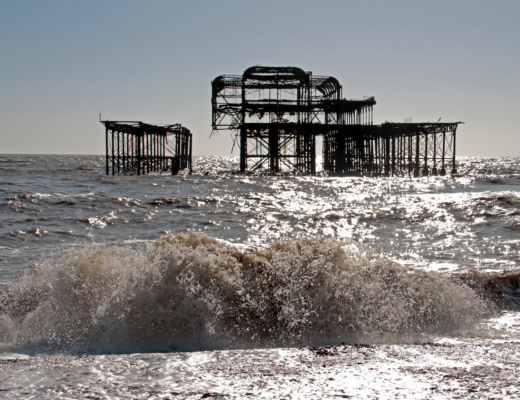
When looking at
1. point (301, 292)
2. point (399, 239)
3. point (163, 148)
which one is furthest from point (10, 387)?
point (163, 148)

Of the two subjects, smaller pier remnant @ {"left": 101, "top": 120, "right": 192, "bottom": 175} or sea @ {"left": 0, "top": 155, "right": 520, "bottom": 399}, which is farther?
smaller pier remnant @ {"left": 101, "top": 120, "right": 192, "bottom": 175}

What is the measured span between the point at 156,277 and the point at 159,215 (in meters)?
11.4

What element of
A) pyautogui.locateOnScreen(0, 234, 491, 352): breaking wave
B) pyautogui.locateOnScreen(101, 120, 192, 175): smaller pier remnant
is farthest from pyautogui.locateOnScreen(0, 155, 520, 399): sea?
pyautogui.locateOnScreen(101, 120, 192, 175): smaller pier remnant

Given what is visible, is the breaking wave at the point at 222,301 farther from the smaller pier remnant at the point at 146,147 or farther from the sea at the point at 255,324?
the smaller pier remnant at the point at 146,147

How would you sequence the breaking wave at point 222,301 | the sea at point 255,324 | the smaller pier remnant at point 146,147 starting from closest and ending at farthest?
1. the sea at point 255,324
2. the breaking wave at point 222,301
3. the smaller pier remnant at point 146,147

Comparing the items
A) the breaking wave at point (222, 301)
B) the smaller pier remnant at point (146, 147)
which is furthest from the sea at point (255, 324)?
the smaller pier remnant at point (146, 147)

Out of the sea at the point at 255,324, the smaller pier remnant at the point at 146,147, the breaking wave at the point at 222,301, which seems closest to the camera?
the sea at the point at 255,324

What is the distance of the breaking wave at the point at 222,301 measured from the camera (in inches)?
193

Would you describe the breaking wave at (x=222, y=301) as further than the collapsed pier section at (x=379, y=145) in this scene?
No

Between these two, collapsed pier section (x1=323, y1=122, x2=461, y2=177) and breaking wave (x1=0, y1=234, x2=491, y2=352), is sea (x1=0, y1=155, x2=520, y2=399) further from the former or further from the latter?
collapsed pier section (x1=323, y1=122, x2=461, y2=177)

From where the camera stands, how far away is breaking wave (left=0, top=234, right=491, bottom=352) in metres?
4.91

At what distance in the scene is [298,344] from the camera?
4.80 metres

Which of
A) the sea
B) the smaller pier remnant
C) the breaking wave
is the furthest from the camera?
the smaller pier remnant

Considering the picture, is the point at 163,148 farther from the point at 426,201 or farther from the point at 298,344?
the point at 298,344
